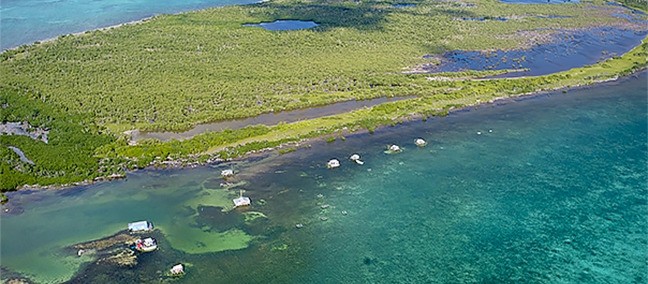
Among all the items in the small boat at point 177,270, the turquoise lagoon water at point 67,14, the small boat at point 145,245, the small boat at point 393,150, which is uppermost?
the turquoise lagoon water at point 67,14

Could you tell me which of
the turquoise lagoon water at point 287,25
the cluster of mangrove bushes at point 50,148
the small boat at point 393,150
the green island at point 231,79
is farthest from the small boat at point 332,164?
the turquoise lagoon water at point 287,25

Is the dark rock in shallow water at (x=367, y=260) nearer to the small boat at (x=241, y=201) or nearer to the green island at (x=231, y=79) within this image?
the small boat at (x=241, y=201)

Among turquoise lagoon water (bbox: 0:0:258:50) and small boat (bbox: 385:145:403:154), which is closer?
small boat (bbox: 385:145:403:154)

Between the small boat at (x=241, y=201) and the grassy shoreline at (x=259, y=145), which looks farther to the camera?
the grassy shoreline at (x=259, y=145)

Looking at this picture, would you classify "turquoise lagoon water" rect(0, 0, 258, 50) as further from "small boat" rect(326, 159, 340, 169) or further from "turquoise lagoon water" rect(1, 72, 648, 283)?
"small boat" rect(326, 159, 340, 169)

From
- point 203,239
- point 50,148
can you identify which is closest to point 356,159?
point 203,239

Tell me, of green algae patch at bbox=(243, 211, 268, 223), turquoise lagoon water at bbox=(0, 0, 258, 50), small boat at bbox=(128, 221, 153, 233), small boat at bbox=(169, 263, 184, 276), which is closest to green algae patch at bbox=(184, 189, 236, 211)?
green algae patch at bbox=(243, 211, 268, 223)

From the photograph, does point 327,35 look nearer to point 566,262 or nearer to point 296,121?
point 296,121
